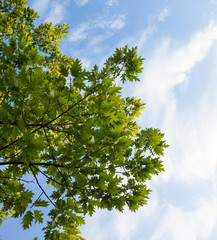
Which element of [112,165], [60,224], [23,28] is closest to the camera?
[60,224]

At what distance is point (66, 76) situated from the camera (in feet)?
9.63

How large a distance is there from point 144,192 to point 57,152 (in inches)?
66.3

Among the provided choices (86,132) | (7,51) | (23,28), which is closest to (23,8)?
(23,28)

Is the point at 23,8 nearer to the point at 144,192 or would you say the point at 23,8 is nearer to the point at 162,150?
the point at 162,150

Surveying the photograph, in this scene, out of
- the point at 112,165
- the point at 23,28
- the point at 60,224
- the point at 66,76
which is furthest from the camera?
the point at 23,28

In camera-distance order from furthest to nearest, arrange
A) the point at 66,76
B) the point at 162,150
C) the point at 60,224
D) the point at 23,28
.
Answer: the point at 23,28 < the point at 162,150 < the point at 60,224 < the point at 66,76

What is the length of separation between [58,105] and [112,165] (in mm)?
1437

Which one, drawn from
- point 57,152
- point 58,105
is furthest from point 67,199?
point 58,105

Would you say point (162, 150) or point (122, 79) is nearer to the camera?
point (122, 79)

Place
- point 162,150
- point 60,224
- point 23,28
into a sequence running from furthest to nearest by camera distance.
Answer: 1. point 23,28
2. point 162,150
3. point 60,224

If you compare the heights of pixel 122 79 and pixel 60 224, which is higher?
pixel 122 79

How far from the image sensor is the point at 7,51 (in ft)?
10.8

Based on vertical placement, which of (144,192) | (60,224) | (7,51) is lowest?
(144,192)

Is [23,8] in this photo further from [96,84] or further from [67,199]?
[67,199]
